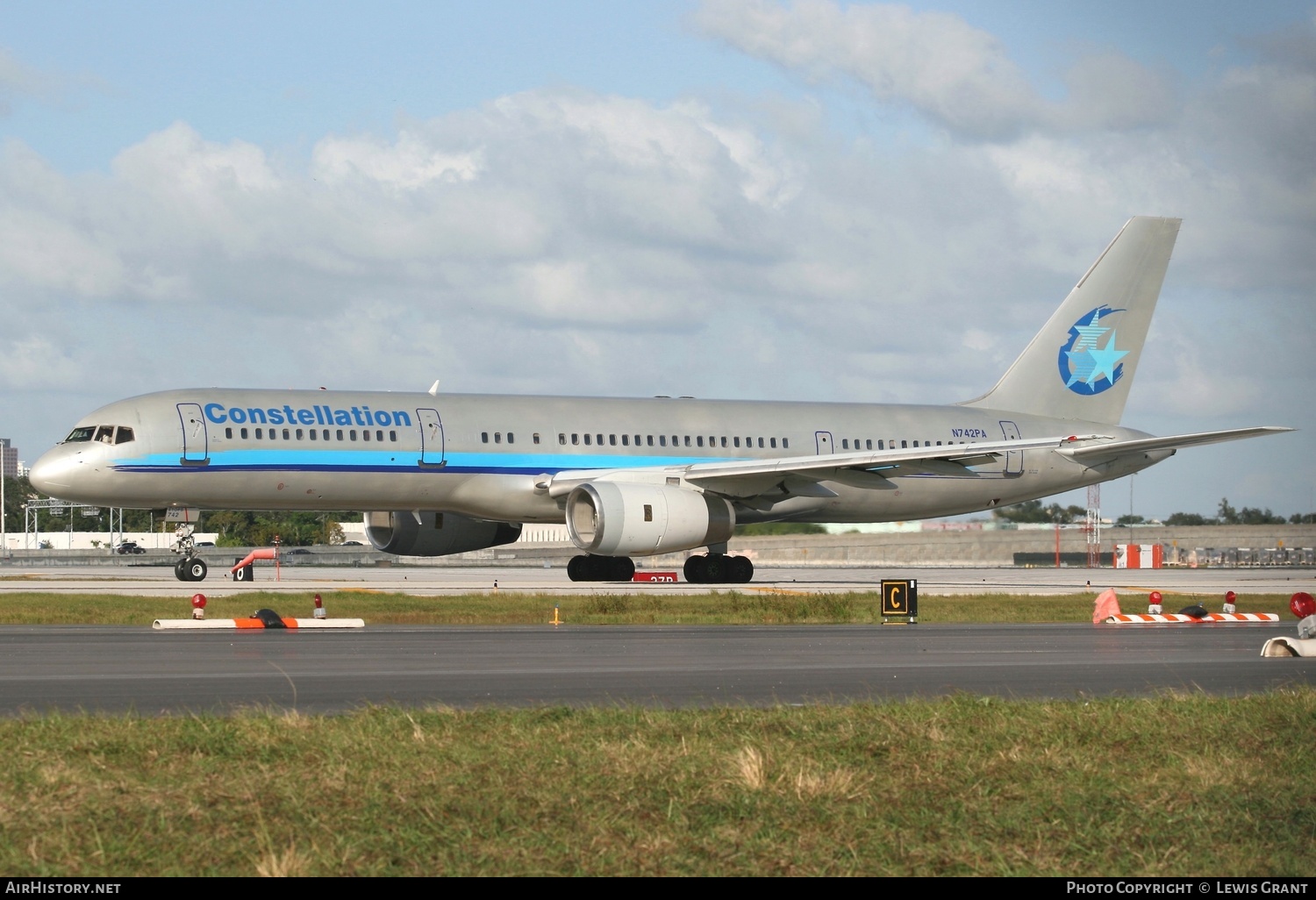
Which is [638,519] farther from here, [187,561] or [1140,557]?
[1140,557]

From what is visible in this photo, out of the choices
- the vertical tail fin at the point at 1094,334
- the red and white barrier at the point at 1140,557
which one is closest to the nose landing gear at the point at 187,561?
the vertical tail fin at the point at 1094,334

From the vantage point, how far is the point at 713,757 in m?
9.23

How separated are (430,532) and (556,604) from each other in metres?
13.1

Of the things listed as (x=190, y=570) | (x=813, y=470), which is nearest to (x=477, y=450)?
(x=190, y=570)

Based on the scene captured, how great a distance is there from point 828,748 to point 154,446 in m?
27.2

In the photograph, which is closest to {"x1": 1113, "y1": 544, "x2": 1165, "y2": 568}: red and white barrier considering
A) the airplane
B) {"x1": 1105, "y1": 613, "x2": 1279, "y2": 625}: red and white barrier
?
the airplane

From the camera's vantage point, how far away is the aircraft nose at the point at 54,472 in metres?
34.2

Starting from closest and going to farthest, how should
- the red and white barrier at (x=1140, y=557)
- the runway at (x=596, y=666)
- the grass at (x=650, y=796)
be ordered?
the grass at (x=650, y=796)
the runway at (x=596, y=666)
the red and white barrier at (x=1140, y=557)

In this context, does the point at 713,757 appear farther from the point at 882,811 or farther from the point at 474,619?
the point at 474,619

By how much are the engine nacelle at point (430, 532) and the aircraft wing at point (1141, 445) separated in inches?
610

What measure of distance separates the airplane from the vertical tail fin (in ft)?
0.18

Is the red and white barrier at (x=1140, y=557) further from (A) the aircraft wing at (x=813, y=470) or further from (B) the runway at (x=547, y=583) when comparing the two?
(A) the aircraft wing at (x=813, y=470)

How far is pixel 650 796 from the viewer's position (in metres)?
8.16

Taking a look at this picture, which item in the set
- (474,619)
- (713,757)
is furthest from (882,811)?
(474,619)
